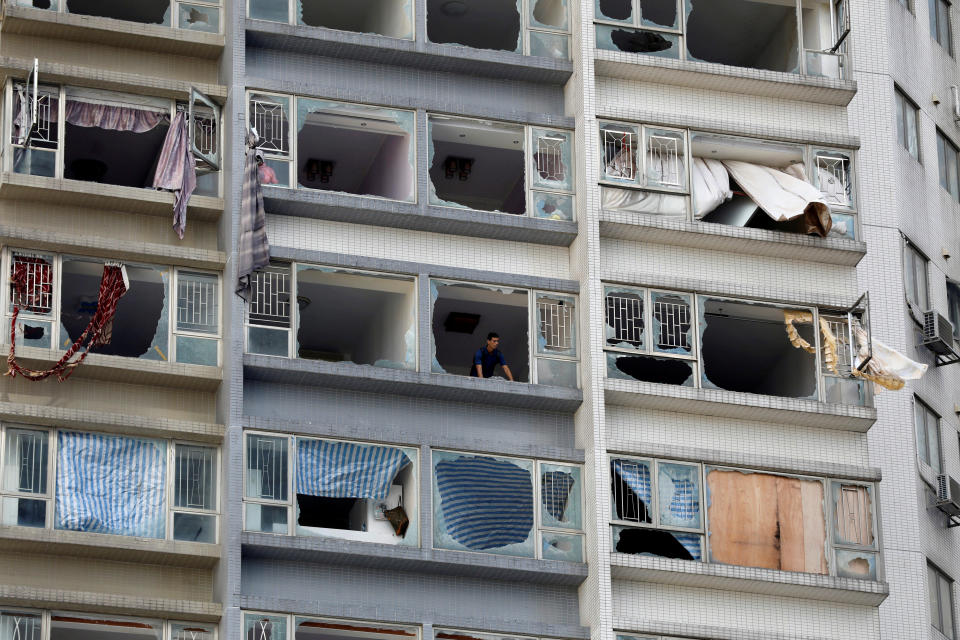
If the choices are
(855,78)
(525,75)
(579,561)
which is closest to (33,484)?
(579,561)

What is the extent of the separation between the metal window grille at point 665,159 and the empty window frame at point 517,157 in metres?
1.68

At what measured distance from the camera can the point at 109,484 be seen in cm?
4244

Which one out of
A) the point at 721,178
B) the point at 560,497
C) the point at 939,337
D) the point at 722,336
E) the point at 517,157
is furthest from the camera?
the point at 517,157

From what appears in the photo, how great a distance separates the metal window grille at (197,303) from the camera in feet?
144

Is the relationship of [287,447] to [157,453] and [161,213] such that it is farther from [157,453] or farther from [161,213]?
[161,213]

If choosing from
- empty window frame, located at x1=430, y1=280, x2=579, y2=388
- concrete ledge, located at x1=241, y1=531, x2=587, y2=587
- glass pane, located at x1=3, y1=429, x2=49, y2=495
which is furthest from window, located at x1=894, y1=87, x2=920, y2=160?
glass pane, located at x1=3, y1=429, x2=49, y2=495

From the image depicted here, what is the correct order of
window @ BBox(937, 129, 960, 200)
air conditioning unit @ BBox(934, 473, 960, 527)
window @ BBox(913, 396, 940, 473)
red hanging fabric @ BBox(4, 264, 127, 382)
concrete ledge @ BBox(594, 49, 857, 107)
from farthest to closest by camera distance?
window @ BBox(937, 129, 960, 200) → window @ BBox(913, 396, 940, 473) → concrete ledge @ BBox(594, 49, 857, 107) → air conditioning unit @ BBox(934, 473, 960, 527) → red hanging fabric @ BBox(4, 264, 127, 382)

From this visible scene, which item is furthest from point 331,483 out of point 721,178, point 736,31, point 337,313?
point 736,31

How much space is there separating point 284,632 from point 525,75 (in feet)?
42.5

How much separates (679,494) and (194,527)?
9.38 meters

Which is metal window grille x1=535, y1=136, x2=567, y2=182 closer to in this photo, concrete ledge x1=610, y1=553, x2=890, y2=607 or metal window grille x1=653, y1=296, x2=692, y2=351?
metal window grille x1=653, y1=296, x2=692, y2=351

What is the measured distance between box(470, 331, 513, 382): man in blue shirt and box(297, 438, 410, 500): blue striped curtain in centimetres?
283

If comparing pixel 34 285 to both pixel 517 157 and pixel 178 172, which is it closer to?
pixel 178 172

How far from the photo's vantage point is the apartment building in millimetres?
42375
